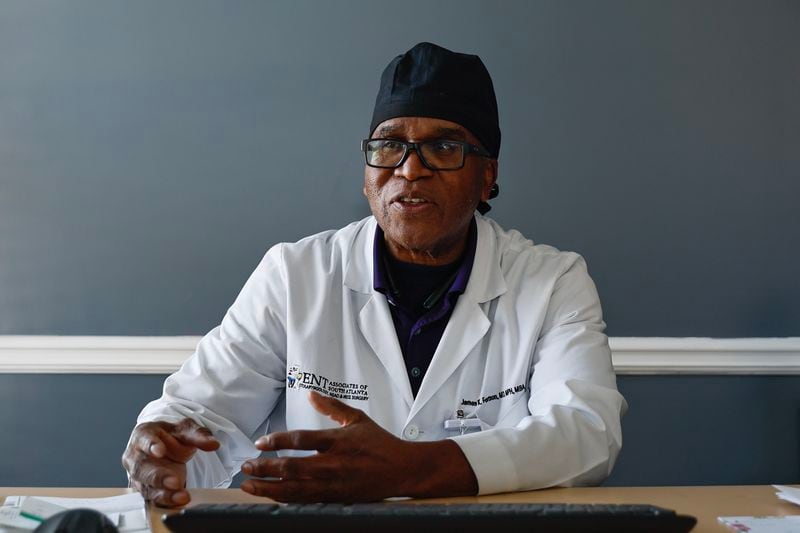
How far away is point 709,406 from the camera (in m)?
2.54

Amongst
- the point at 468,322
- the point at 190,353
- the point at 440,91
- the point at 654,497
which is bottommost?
the point at 654,497

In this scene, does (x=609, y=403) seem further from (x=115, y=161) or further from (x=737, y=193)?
(x=115, y=161)

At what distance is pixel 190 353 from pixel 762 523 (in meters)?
1.70

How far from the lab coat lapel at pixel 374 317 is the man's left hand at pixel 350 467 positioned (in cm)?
52

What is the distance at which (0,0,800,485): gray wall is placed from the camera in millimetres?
2447

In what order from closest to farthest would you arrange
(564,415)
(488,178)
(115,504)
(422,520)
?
(422,520) → (115,504) → (564,415) → (488,178)

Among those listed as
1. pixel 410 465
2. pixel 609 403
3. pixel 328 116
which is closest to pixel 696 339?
pixel 609 403

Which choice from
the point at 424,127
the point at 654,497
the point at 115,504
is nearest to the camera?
the point at 115,504

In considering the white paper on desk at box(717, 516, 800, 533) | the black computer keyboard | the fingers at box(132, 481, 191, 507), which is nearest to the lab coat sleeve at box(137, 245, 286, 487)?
the fingers at box(132, 481, 191, 507)

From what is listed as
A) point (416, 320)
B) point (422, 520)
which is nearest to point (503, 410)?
point (416, 320)

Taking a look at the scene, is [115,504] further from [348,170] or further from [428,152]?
[348,170]

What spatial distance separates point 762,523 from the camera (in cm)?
116

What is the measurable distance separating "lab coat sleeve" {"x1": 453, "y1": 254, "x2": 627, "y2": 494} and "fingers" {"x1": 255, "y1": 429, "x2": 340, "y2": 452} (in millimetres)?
233

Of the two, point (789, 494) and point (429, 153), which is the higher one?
point (429, 153)
